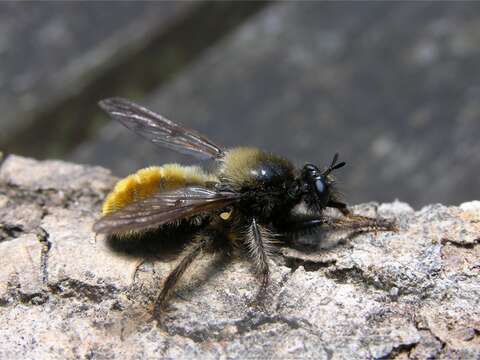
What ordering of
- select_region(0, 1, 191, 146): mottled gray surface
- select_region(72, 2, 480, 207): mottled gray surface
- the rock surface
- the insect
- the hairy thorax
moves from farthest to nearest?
select_region(0, 1, 191, 146): mottled gray surface < select_region(72, 2, 480, 207): mottled gray surface < the hairy thorax < the insect < the rock surface

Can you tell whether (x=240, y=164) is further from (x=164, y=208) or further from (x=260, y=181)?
(x=164, y=208)

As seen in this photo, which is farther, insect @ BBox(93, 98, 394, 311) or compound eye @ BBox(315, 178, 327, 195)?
compound eye @ BBox(315, 178, 327, 195)

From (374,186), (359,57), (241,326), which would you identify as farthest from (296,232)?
(359,57)

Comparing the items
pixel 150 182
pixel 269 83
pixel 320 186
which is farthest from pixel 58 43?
pixel 320 186

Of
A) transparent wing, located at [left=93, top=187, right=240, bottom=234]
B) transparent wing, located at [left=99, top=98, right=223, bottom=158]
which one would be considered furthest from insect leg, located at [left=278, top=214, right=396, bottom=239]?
transparent wing, located at [left=99, top=98, right=223, bottom=158]

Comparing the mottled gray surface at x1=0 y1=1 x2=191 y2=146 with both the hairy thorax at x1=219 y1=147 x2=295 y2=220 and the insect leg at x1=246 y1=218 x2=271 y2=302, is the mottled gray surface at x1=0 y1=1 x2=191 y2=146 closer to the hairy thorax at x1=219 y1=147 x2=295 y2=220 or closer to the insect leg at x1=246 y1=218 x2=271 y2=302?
the hairy thorax at x1=219 y1=147 x2=295 y2=220

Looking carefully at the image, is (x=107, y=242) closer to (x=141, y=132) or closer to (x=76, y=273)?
(x=76, y=273)

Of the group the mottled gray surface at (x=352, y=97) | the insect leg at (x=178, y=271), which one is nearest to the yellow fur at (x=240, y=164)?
the insect leg at (x=178, y=271)
